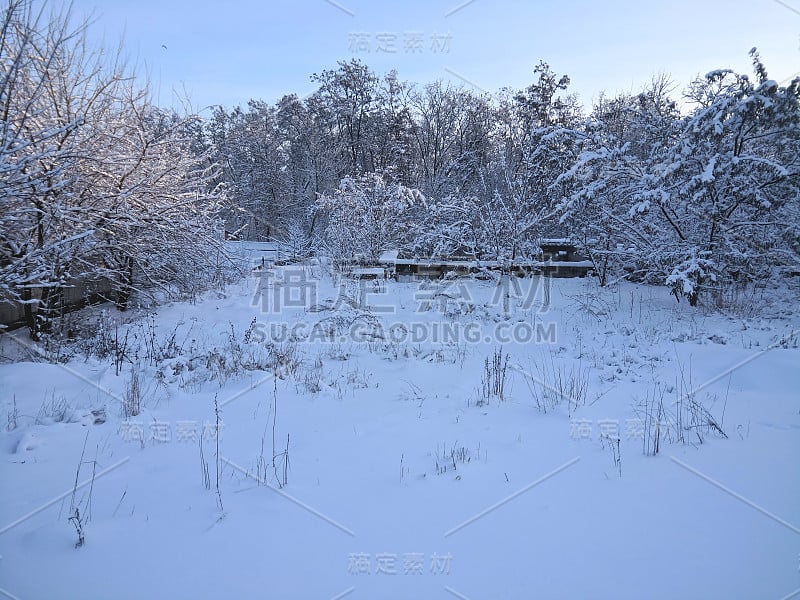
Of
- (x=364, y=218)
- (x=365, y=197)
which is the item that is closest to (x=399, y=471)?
(x=364, y=218)

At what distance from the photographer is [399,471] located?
3.44m

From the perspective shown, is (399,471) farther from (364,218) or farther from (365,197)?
(365,197)

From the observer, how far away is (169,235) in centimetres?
868

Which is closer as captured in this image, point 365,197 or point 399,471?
point 399,471

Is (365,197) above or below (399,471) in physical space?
above

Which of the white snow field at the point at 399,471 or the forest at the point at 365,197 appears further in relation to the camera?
the forest at the point at 365,197

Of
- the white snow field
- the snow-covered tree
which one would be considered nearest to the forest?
the snow-covered tree

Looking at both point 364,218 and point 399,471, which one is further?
point 364,218

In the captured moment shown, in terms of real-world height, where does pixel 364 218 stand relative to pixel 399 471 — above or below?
above

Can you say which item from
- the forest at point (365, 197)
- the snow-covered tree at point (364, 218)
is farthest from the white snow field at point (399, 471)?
the snow-covered tree at point (364, 218)

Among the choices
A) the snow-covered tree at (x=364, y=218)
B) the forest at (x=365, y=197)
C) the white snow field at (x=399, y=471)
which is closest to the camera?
the white snow field at (x=399, y=471)

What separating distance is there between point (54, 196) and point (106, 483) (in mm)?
5432

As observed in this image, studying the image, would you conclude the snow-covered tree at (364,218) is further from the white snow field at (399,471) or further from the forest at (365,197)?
the white snow field at (399,471)

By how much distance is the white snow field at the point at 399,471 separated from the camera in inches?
92.7
